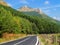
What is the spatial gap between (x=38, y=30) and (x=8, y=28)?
118080 mm

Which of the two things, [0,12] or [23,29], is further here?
[23,29]

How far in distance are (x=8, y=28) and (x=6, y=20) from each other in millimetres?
2316

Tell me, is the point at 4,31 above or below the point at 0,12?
below

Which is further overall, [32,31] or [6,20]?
[32,31]

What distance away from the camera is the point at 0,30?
74.6m

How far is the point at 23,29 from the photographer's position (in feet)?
477

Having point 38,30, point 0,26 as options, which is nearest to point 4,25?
point 0,26

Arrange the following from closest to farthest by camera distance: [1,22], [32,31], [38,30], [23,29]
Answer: [1,22] → [23,29] → [32,31] → [38,30]

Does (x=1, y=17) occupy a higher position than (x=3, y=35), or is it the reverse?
(x=1, y=17)

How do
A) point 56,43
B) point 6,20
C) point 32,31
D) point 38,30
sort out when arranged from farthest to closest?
point 38,30 < point 32,31 < point 6,20 < point 56,43

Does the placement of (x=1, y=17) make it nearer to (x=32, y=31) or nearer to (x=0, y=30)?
(x=0, y=30)

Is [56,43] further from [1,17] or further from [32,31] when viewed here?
[32,31]

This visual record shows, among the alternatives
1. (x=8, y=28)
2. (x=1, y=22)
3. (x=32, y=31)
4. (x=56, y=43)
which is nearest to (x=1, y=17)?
(x=1, y=22)

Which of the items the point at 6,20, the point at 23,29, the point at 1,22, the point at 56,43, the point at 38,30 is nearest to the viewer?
the point at 56,43
